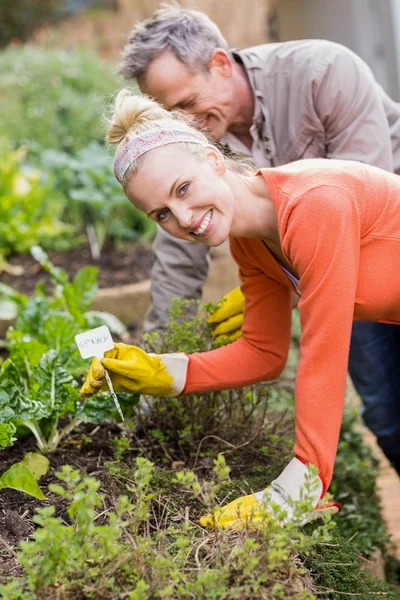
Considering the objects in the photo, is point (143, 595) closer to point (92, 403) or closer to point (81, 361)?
point (92, 403)

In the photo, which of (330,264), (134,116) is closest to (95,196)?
(134,116)

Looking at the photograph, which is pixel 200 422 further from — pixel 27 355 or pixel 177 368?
pixel 27 355

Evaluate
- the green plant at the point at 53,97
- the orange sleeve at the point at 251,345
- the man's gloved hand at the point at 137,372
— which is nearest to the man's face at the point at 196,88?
the orange sleeve at the point at 251,345

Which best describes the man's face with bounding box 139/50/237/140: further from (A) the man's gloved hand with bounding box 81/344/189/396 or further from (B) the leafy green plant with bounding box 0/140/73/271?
(B) the leafy green plant with bounding box 0/140/73/271

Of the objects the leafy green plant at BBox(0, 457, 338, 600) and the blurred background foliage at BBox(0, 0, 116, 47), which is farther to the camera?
the blurred background foliage at BBox(0, 0, 116, 47)

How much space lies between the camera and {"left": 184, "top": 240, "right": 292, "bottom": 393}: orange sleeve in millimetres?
2340

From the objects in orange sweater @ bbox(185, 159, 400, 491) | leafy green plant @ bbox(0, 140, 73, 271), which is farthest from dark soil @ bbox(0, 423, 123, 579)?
leafy green plant @ bbox(0, 140, 73, 271)

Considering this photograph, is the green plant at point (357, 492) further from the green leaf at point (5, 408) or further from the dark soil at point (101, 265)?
the dark soil at point (101, 265)

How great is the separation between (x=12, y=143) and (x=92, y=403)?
4.54m

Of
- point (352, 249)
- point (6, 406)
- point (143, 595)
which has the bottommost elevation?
point (6, 406)

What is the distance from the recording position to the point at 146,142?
6.70 ft

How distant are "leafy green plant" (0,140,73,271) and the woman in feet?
9.98

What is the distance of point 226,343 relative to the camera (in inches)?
103

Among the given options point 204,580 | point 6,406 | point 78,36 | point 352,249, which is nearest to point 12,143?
point 6,406
